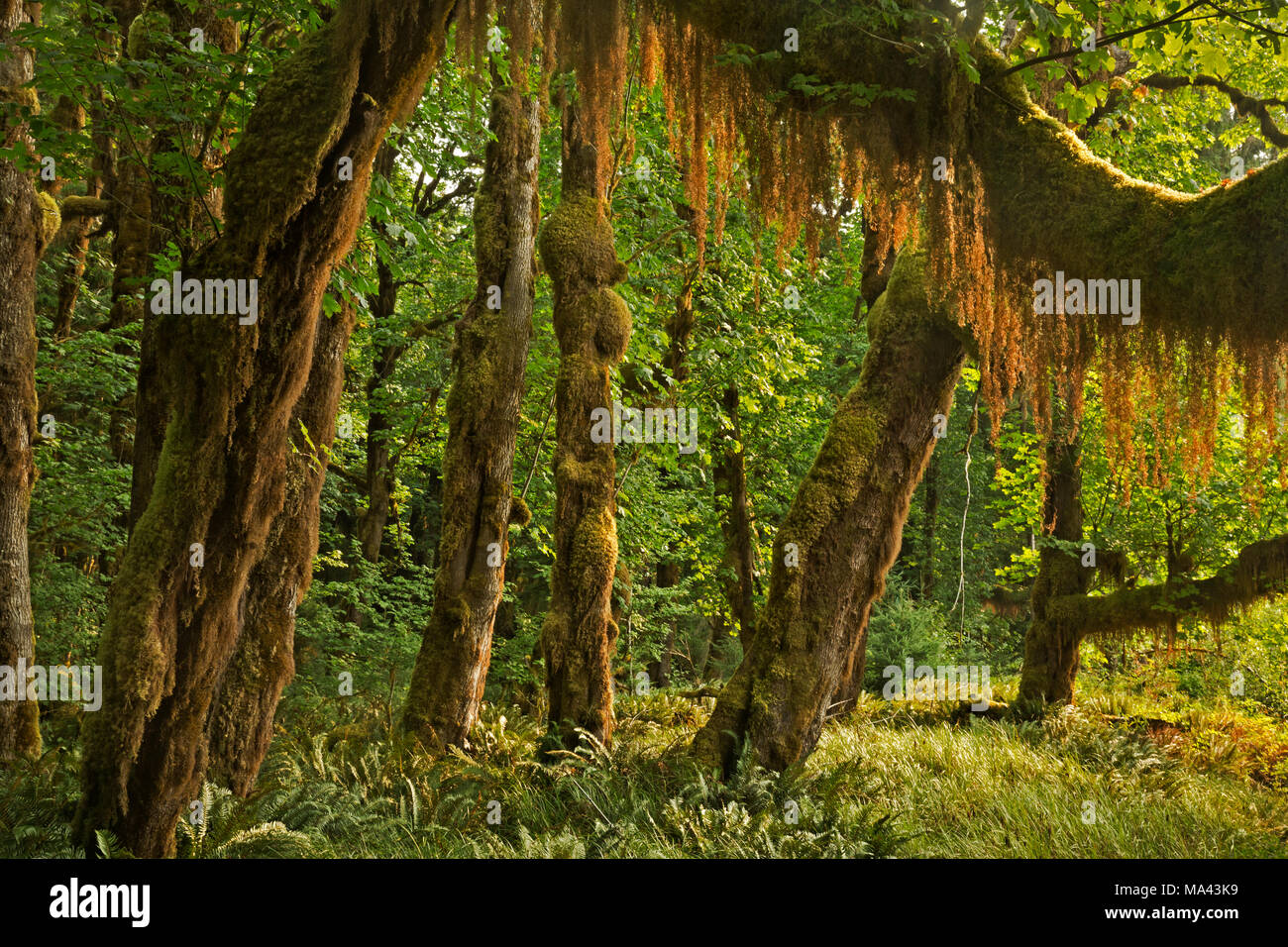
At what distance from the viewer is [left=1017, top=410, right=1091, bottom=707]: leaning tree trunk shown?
43.6ft

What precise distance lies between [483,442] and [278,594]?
305 centimetres

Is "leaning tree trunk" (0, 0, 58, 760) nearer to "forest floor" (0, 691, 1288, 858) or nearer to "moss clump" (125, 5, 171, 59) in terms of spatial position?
"forest floor" (0, 691, 1288, 858)

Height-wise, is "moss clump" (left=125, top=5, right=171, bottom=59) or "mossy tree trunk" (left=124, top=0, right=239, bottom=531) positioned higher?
"moss clump" (left=125, top=5, right=171, bottom=59)

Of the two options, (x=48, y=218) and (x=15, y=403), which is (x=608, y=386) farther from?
(x=48, y=218)

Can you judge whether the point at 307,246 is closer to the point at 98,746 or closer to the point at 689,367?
the point at 98,746

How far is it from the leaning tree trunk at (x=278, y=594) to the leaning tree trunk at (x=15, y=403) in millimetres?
2460

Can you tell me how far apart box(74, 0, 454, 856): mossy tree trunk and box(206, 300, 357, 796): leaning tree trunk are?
2.66 meters

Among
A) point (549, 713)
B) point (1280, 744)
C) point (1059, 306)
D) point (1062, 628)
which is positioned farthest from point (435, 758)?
point (1280, 744)

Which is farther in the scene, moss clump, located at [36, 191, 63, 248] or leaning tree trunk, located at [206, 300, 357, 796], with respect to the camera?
moss clump, located at [36, 191, 63, 248]

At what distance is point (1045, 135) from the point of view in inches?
187

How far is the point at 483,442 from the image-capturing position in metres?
9.73

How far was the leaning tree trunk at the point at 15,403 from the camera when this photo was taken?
7.88 meters

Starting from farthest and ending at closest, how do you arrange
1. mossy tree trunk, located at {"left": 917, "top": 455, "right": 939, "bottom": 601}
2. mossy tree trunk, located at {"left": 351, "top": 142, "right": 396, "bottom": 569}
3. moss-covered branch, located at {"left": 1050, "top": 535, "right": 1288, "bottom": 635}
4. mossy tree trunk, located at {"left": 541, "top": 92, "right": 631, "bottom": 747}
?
mossy tree trunk, located at {"left": 917, "top": 455, "right": 939, "bottom": 601} → mossy tree trunk, located at {"left": 351, "top": 142, "right": 396, "bottom": 569} → moss-covered branch, located at {"left": 1050, "top": 535, "right": 1288, "bottom": 635} → mossy tree trunk, located at {"left": 541, "top": 92, "right": 631, "bottom": 747}

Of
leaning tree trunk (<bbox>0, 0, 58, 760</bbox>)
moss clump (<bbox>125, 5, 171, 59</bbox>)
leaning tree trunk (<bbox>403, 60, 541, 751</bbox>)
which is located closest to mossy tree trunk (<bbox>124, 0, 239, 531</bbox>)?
moss clump (<bbox>125, 5, 171, 59</bbox>)
